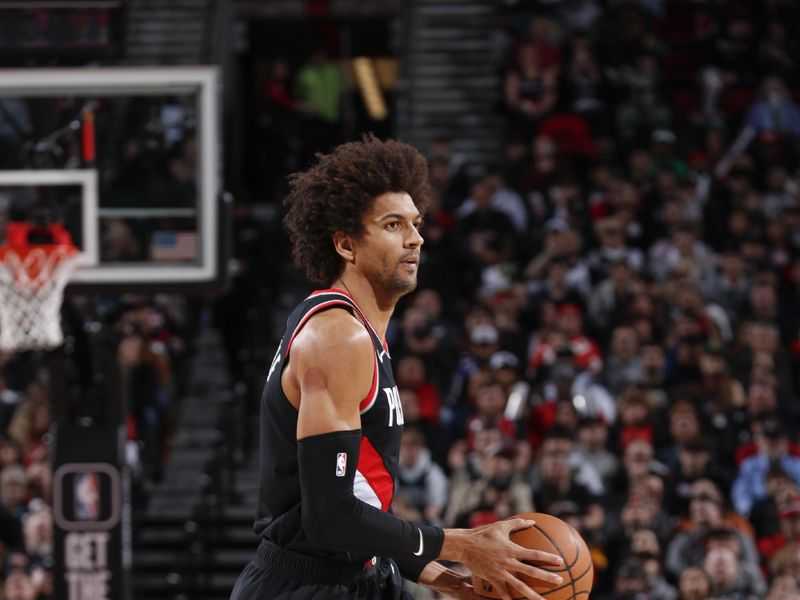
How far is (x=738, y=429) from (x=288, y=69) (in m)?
9.89

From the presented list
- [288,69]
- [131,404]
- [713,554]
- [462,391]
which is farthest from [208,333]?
[713,554]

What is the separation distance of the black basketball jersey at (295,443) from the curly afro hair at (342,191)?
6.6 inches

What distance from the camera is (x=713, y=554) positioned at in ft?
30.4

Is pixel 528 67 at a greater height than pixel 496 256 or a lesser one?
greater

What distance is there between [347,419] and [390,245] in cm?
53

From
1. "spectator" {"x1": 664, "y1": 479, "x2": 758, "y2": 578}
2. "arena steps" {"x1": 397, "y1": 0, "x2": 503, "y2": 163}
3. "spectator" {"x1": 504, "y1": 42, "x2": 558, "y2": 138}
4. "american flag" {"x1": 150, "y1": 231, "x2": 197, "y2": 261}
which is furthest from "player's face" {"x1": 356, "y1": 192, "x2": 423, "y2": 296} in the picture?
"arena steps" {"x1": 397, "y1": 0, "x2": 503, "y2": 163}

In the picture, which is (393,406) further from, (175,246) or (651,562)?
(651,562)

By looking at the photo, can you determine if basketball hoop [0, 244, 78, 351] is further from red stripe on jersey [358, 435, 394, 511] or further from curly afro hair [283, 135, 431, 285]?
red stripe on jersey [358, 435, 394, 511]

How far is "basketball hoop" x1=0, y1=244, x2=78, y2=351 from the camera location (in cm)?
793

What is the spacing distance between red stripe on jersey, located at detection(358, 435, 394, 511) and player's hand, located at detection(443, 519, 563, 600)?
233 millimetres

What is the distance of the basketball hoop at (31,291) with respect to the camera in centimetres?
793

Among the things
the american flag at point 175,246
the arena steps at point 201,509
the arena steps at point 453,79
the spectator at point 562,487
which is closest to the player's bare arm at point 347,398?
the american flag at point 175,246

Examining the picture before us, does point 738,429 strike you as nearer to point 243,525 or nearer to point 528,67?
point 243,525

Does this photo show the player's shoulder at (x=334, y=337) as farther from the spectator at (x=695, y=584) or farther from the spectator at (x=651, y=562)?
the spectator at (x=651, y=562)
